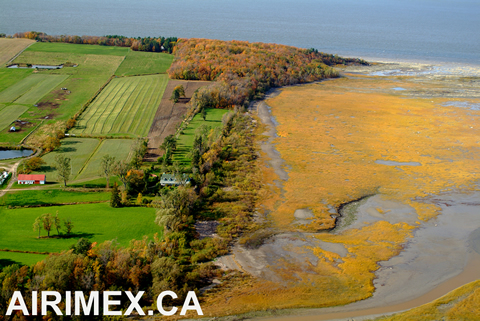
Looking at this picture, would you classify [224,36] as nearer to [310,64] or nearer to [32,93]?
[310,64]

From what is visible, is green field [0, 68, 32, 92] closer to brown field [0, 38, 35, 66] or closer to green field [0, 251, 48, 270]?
brown field [0, 38, 35, 66]

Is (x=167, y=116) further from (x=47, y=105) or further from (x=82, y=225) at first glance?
(x=82, y=225)

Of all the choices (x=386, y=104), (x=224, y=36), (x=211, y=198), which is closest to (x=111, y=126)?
(x=211, y=198)

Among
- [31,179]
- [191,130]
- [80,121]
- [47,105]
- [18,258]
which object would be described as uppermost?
[47,105]

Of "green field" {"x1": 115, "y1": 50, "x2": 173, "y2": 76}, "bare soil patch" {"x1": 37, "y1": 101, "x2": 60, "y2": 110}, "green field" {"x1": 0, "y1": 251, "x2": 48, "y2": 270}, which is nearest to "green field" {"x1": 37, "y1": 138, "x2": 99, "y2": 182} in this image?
"bare soil patch" {"x1": 37, "y1": 101, "x2": 60, "y2": 110}

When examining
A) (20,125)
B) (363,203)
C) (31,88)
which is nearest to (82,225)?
(363,203)
